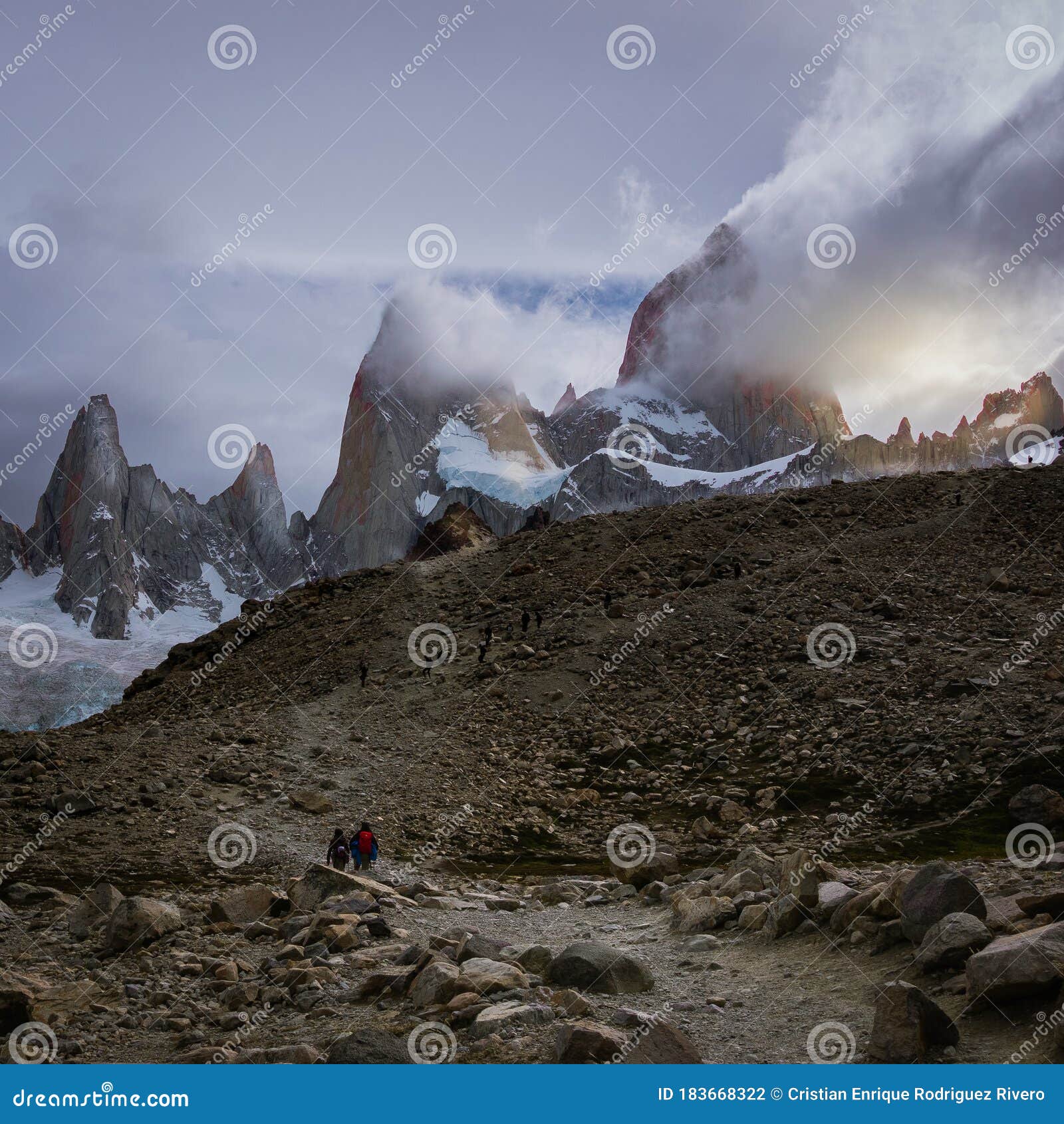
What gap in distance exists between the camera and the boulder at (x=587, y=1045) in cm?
705

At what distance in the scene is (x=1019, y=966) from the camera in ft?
23.2

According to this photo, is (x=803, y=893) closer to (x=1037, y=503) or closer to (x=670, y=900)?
(x=670, y=900)

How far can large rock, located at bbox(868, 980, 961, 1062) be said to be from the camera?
6840 mm

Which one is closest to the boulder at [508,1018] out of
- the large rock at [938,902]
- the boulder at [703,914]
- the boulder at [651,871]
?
the large rock at [938,902]

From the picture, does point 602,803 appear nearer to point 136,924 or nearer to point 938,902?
point 136,924

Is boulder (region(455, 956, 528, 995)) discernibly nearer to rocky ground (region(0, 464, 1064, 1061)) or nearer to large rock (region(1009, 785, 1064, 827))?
rocky ground (region(0, 464, 1064, 1061))

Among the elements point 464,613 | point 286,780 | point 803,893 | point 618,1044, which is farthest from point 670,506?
point 618,1044

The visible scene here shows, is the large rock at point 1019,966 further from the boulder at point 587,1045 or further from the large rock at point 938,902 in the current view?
the boulder at point 587,1045

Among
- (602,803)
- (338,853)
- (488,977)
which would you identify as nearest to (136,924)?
(488,977)

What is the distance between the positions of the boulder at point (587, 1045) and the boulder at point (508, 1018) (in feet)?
2.34

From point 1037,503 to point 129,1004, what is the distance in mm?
41504

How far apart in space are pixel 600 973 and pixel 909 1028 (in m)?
3.15

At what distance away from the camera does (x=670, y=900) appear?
14570 millimetres

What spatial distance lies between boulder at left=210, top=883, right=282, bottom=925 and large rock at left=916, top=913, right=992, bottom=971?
30.3ft
